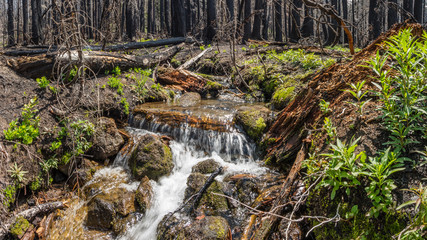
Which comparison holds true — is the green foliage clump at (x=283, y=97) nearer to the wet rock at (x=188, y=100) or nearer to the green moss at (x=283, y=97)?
the green moss at (x=283, y=97)

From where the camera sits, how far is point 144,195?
408cm

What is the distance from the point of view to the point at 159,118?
6.08m

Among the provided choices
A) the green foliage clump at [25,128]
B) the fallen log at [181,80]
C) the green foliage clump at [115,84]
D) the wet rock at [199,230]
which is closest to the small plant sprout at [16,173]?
the green foliage clump at [25,128]

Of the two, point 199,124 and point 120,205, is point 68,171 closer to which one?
point 120,205

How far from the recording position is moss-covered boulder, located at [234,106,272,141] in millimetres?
5230

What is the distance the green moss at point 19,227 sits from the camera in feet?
10.5

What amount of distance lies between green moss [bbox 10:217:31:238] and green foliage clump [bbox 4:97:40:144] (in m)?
1.26

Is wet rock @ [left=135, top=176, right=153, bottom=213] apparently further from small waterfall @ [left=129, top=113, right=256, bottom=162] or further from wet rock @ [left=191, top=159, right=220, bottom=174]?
small waterfall @ [left=129, top=113, right=256, bottom=162]

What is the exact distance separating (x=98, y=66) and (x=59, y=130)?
270 cm

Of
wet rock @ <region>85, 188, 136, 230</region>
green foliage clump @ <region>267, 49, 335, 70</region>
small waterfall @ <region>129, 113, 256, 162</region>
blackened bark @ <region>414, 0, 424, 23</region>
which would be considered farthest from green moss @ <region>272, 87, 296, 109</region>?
blackened bark @ <region>414, 0, 424, 23</region>

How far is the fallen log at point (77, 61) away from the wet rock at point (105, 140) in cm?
129

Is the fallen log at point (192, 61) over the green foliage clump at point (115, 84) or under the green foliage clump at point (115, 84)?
over

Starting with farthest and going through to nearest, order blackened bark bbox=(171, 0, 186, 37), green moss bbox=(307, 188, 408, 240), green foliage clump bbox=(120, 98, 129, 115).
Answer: blackened bark bbox=(171, 0, 186, 37), green foliage clump bbox=(120, 98, 129, 115), green moss bbox=(307, 188, 408, 240)

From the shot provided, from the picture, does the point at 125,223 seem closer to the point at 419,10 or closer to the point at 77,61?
the point at 77,61
